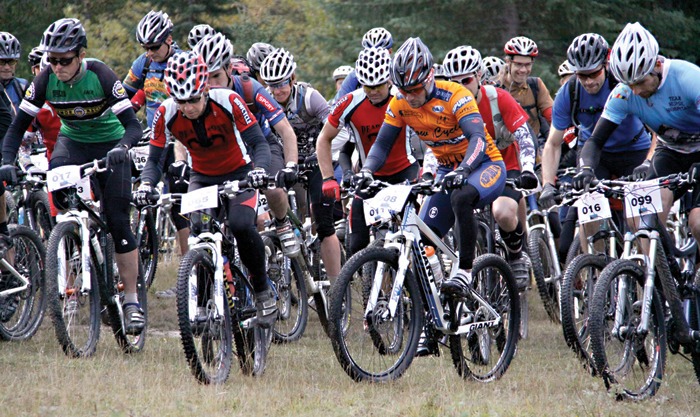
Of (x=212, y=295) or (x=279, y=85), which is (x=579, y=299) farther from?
(x=279, y=85)

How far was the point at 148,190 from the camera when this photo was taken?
7.39 m

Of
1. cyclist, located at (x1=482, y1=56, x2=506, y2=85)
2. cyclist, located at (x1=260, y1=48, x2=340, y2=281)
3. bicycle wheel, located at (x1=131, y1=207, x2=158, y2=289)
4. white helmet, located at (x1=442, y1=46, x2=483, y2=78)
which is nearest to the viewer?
white helmet, located at (x1=442, y1=46, x2=483, y2=78)

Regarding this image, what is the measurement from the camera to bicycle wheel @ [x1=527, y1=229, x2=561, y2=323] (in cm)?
1068

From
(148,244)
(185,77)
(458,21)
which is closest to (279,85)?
(148,244)

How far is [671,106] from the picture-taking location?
7.34 m

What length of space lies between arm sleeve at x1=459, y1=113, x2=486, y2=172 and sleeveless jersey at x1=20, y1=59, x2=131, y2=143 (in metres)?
2.59

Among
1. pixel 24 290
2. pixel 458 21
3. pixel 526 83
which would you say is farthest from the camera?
pixel 458 21

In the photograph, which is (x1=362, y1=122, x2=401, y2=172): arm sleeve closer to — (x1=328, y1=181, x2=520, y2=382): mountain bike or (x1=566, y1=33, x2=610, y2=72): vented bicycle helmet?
(x1=328, y1=181, x2=520, y2=382): mountain bike

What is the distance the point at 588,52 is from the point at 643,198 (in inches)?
82.7

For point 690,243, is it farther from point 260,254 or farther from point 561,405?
point 260,254

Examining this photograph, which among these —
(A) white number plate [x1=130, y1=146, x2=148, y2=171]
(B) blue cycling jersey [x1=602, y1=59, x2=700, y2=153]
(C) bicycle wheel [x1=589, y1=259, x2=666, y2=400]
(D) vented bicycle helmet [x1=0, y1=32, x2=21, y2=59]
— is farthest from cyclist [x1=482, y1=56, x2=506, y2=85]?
(C) bicycle wheel [x1=589, y1=259, x2=666, y2=400]

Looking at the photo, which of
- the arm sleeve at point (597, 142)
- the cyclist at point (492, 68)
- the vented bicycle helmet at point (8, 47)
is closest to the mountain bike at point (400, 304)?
the arm sleeve at point (597, 142)

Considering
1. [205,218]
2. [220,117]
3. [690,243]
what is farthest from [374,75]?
[690,243]

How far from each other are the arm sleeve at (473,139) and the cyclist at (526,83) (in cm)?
411
